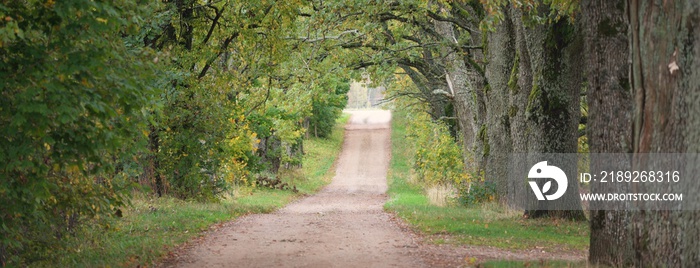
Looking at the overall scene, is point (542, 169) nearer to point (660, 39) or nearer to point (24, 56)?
point (660, 39)

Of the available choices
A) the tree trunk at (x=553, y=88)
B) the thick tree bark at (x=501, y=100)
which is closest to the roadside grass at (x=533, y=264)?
the tree trunk at (x=553, y=88)

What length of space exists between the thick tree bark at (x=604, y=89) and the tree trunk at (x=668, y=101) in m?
1.14

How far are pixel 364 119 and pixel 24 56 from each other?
89354 mm

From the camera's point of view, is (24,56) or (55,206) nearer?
(24,56)

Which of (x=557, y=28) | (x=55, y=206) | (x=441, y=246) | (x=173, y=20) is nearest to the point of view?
(x=55, y=206)

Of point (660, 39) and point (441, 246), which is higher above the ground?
point (660, 39)

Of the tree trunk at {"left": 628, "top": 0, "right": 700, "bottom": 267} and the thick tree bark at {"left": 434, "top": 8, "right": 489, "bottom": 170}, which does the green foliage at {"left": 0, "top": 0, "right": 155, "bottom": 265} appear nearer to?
the tree trunk at {"left": 628, "top": 0, "right": 700, "bottom": 267}

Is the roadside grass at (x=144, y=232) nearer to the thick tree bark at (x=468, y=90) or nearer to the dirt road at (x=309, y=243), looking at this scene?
the dirt road at (x=309, y=243)

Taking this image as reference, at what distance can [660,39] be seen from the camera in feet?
28.3

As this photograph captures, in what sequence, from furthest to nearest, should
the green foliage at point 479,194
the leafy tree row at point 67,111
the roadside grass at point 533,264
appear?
the green foliage at point 479,194
the roadside grass at point 533,264
the leafy tree row at point 67,111

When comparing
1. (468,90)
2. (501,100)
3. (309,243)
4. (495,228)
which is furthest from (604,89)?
(468,90)

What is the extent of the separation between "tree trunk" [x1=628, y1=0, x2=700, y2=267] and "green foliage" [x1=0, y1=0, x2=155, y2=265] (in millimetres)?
5483

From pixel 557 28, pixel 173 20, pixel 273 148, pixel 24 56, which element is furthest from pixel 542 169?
pixel 273 148

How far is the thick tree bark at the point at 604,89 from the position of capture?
10328 millimetres
